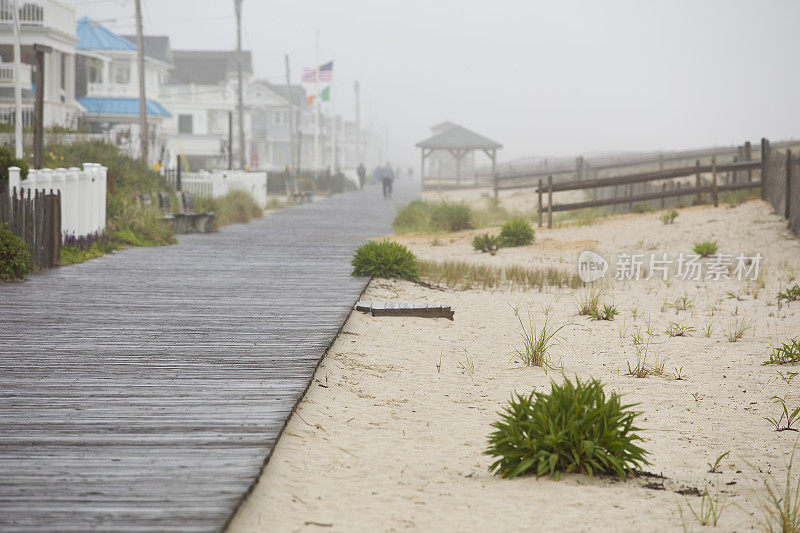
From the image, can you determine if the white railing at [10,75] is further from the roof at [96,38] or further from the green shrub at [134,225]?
the roof at [96,38]

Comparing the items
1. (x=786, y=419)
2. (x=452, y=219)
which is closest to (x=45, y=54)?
(x=452, y=219)

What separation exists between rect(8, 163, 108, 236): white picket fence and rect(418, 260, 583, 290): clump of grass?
579 centimetres

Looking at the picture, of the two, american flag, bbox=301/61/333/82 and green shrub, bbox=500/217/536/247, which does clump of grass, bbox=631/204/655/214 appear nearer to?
green shrub, bbox=500/217/536/247

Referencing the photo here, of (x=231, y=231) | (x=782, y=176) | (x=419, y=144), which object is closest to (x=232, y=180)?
(x=231, y=231)

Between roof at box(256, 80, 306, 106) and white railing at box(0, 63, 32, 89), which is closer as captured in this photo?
white railing at box(0, 63, 32, 89)

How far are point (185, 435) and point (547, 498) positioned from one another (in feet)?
6.71

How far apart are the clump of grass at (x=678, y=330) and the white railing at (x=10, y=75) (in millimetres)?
29527

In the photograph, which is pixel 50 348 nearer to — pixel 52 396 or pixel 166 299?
A: pixel 52 396

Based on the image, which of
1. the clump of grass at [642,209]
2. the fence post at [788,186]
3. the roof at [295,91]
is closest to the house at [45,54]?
the clump of grass at [642,209]

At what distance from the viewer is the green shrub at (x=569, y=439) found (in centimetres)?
521

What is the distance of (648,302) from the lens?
12.6 metres

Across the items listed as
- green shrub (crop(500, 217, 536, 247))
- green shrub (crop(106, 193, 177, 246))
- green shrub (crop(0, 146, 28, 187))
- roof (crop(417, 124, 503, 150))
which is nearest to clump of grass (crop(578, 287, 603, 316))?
green shrub (crop(0, 146, 28, 187))

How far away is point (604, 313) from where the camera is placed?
1124 cm

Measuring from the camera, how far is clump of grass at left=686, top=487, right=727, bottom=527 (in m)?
4.50
